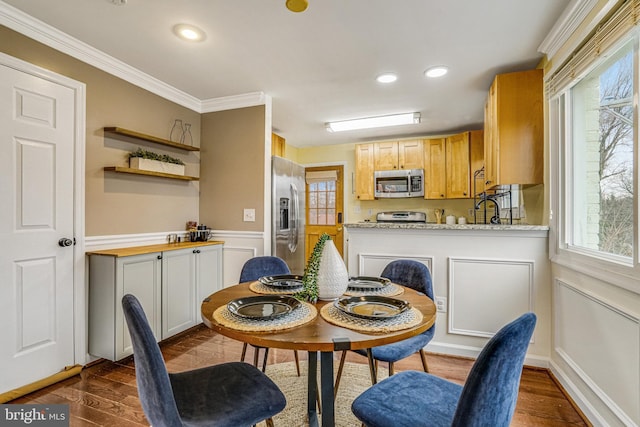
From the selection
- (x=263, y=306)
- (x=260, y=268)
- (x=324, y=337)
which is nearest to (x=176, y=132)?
(x=260, y=268)

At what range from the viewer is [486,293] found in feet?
8.00

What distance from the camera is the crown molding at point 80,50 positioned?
1.94 meters

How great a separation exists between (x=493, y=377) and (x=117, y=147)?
9.79ft

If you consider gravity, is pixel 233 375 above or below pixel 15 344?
above

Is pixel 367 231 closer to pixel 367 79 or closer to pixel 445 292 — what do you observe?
pixel 445 292

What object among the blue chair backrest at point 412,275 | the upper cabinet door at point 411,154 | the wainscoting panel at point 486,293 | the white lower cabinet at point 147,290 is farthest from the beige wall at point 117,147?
the upper cabinet door at point 411,154

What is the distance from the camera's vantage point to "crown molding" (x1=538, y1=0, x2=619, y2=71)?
1.68 metres

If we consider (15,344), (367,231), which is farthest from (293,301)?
(15,344)

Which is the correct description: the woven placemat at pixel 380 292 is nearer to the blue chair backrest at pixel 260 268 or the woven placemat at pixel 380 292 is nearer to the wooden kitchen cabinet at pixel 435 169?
the blue chair backrest at pixel 260 268

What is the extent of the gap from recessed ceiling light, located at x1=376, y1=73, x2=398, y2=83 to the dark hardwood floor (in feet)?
8.02

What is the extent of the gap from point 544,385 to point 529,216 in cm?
159

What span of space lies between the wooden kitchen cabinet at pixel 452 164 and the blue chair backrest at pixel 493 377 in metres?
3.80

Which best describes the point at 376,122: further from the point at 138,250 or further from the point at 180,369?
the point at 180,369

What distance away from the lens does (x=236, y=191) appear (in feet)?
10.9
